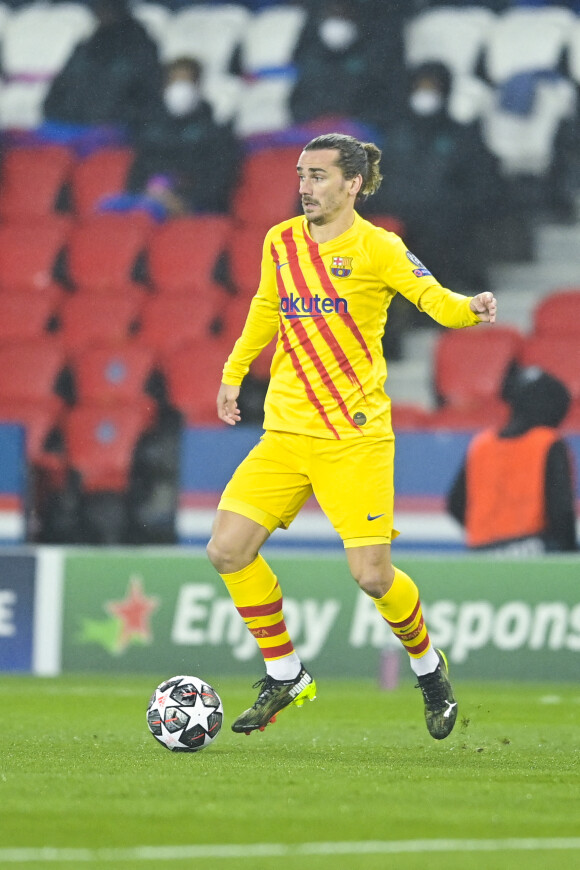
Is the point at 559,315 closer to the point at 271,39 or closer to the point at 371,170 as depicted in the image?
the point at 271,39

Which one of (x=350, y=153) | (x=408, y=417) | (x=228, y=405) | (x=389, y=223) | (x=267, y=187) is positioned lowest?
(x=408, y=417)

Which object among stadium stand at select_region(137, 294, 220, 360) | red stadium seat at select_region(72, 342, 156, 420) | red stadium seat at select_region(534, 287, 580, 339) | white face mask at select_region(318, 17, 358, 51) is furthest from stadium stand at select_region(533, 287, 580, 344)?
red stadium seat at select_region(72, 342, 156, 420)

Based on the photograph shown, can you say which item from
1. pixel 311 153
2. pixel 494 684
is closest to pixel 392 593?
pixel 311 153

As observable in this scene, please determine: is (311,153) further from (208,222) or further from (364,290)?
(208,222)

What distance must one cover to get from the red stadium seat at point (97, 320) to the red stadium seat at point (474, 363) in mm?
2396

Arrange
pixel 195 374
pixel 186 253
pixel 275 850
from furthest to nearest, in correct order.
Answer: pixel 186 253, pixel 195 374, pixel 275 850

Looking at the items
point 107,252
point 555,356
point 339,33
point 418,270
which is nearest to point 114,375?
point 107,252

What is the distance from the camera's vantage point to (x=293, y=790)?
4.70 metres

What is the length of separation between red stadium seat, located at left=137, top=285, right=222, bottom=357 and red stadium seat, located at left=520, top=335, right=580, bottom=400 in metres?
2.40

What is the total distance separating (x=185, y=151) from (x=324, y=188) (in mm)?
8168

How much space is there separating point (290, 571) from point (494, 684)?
4.29 feet

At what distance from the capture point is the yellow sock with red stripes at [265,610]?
599 centimetres

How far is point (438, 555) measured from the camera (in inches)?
382

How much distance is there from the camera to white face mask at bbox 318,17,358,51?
44.6 ft
